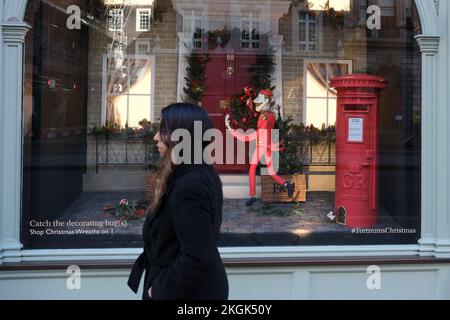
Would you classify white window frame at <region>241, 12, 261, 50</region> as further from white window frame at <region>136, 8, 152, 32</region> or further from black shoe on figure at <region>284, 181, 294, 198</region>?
black shoe on figure at <region>284, 181, 294, 198</region>

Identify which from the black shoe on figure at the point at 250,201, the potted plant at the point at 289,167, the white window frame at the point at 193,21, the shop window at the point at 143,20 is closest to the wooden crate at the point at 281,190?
the potted plant at the point at 289,167

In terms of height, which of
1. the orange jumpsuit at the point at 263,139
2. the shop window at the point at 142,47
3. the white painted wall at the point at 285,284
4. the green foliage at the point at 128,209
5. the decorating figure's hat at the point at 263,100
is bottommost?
the white painted wall at the point at 285,284

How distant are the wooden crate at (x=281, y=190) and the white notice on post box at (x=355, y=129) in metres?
1.19

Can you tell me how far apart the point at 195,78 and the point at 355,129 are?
319 centimetres

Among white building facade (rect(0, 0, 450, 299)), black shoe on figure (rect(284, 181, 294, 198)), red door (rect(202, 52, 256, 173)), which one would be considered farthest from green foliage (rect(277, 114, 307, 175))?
white building facade (rect(0, 0, 450, 299))

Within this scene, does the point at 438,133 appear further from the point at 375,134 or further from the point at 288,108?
the point at 288,108

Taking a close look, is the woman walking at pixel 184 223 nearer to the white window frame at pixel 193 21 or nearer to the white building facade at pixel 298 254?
the white building facade at pixel 298 254

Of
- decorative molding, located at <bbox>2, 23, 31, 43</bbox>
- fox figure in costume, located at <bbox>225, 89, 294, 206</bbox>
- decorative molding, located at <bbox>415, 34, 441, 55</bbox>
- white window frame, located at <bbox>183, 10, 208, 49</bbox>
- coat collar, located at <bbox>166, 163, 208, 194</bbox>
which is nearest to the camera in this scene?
coat collar, located at <bbox>166, 163, 208, 194</bbox>

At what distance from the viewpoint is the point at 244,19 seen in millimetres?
8344

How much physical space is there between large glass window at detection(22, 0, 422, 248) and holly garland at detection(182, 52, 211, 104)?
0.06 feet

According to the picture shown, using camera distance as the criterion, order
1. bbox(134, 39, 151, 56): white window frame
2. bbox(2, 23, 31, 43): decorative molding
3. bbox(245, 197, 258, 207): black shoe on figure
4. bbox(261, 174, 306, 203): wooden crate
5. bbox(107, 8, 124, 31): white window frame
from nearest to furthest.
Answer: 1. bbox(2, 23, 31, 43): decorative molding
2. bbox(245, 197, 258, 207): black shoe on figure
3. bbox(261, 174, 306, 203): wooden crate
4. bbox(107, 8, 124, 31): white window frame
5. bbox(134, 39, 151, 56): white window frame

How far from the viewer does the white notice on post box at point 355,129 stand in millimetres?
5973

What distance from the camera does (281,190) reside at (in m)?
7.00

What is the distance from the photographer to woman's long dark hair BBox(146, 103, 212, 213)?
2.40 m
